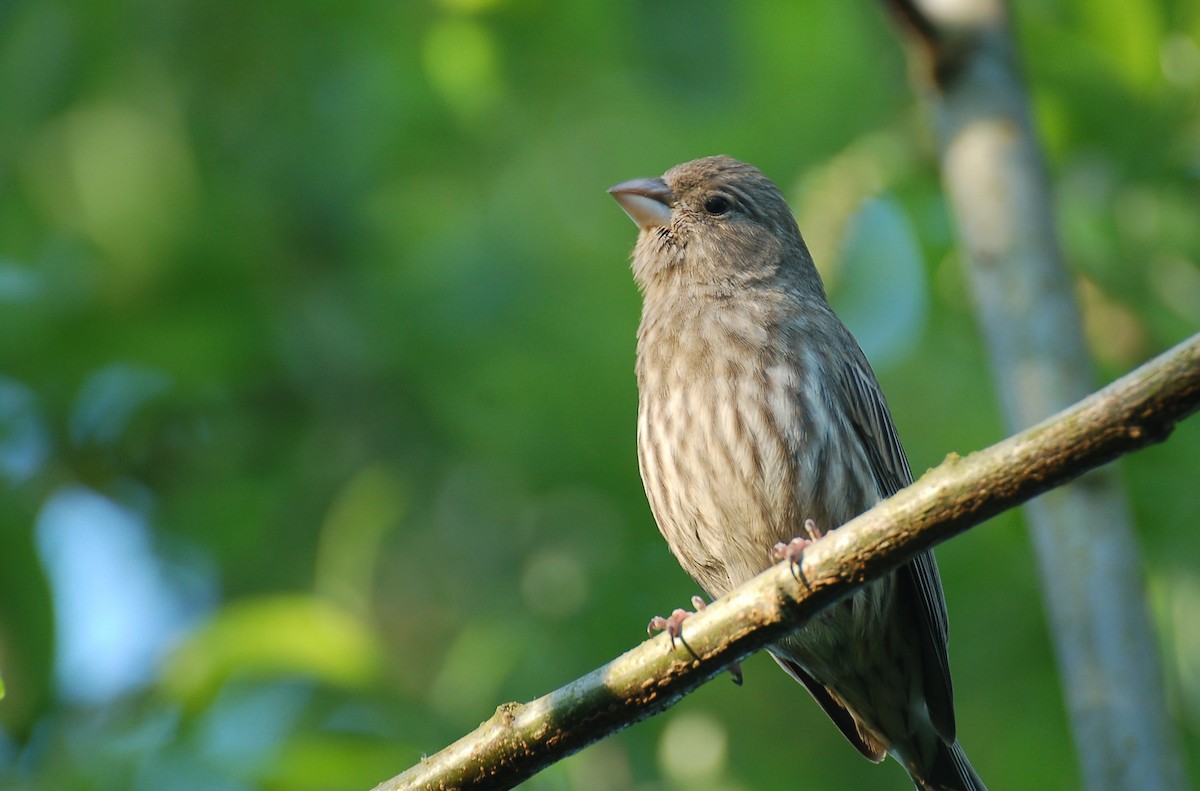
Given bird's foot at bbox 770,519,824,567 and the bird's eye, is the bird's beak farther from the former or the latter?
bird's foot at bbox 770,519,824,567

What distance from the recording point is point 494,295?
18.4 ft

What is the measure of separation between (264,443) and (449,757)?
4.90m

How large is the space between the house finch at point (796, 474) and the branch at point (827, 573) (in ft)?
4.92

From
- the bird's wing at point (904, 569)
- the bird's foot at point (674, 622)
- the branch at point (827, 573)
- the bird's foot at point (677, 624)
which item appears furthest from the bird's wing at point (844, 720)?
the branch at point (827, 573)

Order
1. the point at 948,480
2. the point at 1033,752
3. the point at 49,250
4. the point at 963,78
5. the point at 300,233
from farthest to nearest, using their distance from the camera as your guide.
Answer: the point at 300,233 < the point at 49,250 < the point at 1033,752 < the point at 963,78 < the point at 948,480

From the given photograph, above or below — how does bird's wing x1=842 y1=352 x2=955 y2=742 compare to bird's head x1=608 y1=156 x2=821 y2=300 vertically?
below

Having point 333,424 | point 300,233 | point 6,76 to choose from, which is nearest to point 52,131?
point 6,76

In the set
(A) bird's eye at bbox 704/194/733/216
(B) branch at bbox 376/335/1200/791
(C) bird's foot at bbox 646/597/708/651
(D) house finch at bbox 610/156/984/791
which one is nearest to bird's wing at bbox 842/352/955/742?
(D) house finch at bbox 610/156/984/791

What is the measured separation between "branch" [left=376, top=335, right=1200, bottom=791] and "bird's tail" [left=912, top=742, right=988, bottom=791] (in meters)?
2.11

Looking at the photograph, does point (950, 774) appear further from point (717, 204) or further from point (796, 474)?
point (717, 204)

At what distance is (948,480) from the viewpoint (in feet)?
8.51

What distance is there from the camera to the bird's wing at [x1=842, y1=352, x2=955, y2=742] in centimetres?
457

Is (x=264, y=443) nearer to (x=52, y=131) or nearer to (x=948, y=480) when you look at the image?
(x=52, y=131)

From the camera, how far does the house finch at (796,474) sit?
453 cm
